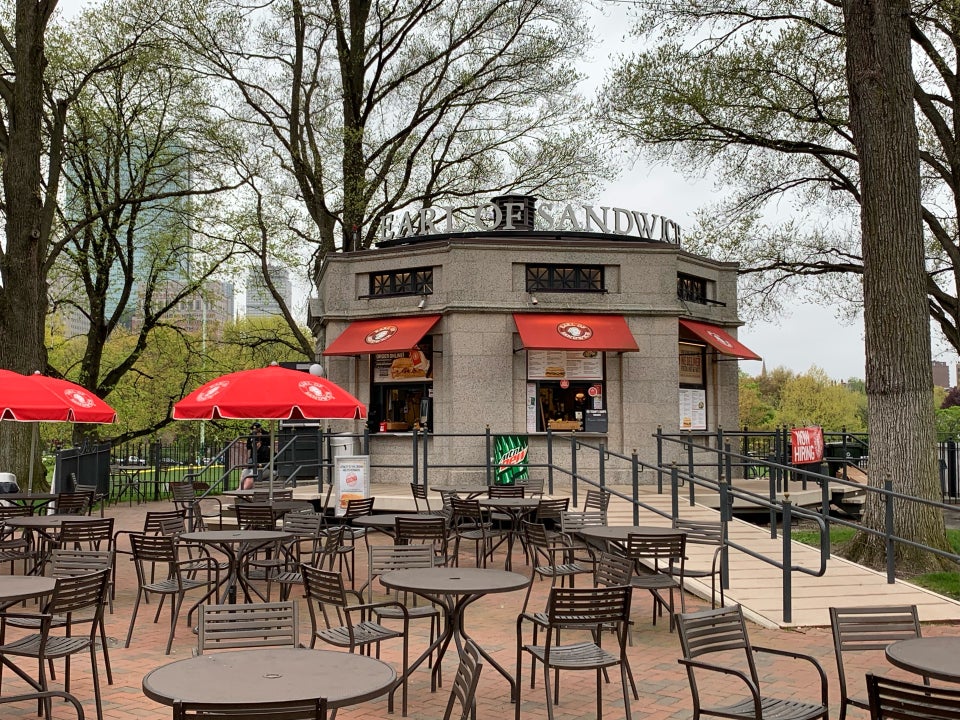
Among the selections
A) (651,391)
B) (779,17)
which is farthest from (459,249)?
(779,17)

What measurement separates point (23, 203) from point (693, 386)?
45.6 feet

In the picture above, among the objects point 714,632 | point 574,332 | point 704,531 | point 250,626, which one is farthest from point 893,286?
point 250,626

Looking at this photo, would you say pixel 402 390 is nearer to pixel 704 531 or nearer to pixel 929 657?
pixel 704 531

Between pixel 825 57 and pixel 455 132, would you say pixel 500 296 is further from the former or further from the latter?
pixel 455 132

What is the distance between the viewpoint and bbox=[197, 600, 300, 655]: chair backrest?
5516 millimetres

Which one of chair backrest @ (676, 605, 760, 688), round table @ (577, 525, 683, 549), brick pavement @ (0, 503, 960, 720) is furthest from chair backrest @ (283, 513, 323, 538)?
chair backrest @ (676, 605, 760, 688)

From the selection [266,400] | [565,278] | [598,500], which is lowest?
[598,500]

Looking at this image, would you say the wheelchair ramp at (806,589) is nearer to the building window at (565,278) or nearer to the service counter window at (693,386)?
the service counter window at (693,386)

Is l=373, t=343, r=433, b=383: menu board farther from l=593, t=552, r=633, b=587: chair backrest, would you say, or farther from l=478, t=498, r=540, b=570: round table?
l=593, t=552, r=633, b=587: chair backrest

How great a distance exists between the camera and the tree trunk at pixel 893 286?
12.8 meters

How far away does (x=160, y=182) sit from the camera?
2805 cm

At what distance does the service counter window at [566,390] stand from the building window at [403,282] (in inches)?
102

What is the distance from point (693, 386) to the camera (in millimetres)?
20500

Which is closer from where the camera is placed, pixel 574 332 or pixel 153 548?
pixel 153 548
